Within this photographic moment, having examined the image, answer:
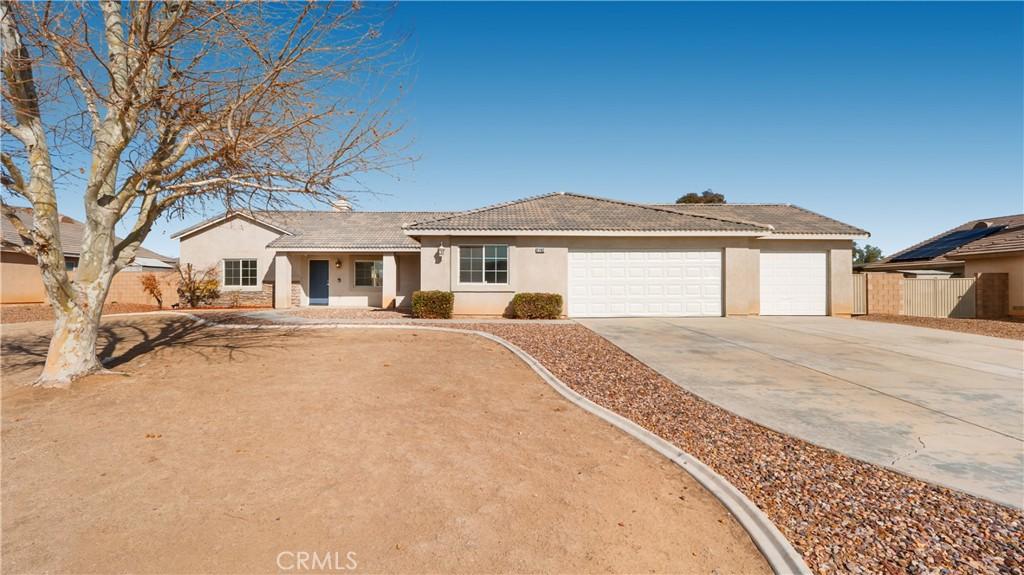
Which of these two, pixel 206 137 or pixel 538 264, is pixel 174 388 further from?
pixel 538 264

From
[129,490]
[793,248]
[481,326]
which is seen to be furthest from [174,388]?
[793,248]

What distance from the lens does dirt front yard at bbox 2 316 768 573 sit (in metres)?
2.77

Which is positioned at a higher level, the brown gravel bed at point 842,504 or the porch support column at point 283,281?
the porch support column at point 283,281

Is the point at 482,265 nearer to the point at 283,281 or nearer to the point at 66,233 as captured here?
the point at 283,281

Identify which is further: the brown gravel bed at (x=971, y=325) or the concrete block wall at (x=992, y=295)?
the concrete block wall at (x=992, y=295)

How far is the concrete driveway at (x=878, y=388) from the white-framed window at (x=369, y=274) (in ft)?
39.6

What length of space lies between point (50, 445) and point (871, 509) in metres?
7.35

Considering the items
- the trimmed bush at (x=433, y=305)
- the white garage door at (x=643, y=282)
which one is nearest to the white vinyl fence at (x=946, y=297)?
the white garage door at (x=643, y=282)

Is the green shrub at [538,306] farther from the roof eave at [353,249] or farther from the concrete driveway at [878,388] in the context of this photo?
the roof eave at [353,249]

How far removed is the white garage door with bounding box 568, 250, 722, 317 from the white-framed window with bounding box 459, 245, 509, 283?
7.70ft

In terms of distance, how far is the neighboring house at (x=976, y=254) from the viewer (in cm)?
1600

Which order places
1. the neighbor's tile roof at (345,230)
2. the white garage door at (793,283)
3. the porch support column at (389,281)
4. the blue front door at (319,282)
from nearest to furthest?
1. the white garage door at (793,283)
2. the porch support column at (389,281)
3. the neighbor's tile roof at (345,230)
4. the blue front door at (319,282)

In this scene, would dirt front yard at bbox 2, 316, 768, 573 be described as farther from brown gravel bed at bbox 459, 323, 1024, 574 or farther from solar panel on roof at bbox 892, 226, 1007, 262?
solar panel on roof at bbox 892, 226, 1007, 262

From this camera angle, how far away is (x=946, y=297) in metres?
16.2
